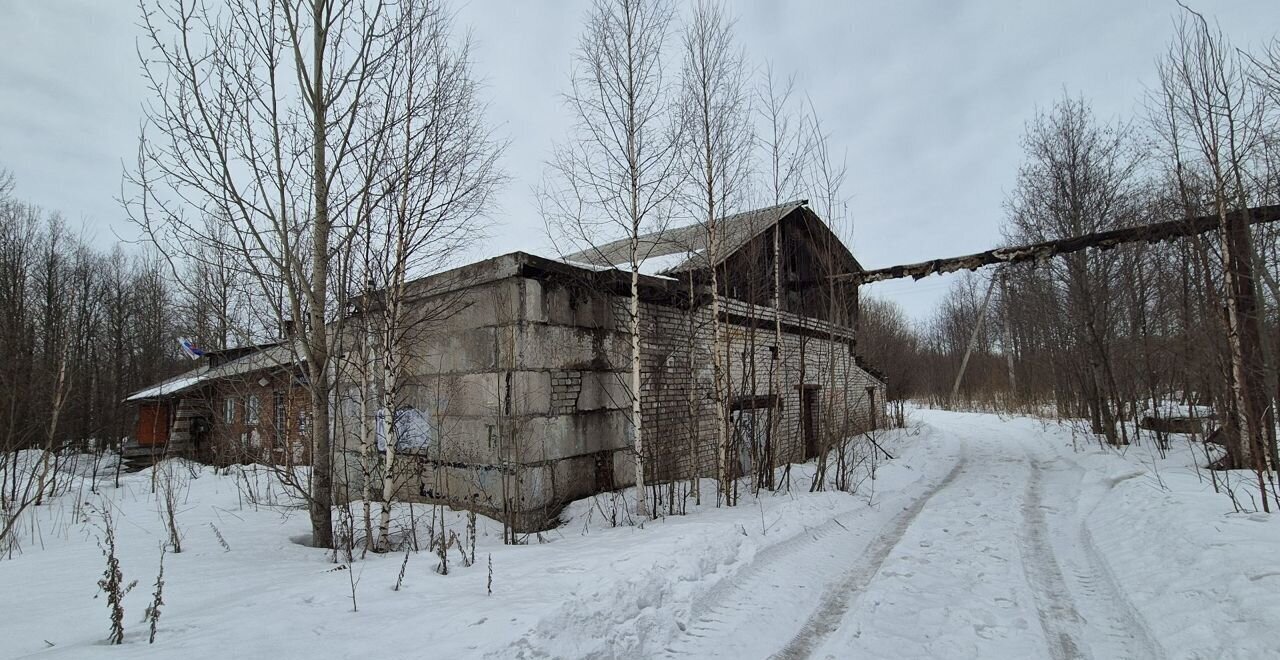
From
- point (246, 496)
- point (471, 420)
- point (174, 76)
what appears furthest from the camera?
point (246, 496)

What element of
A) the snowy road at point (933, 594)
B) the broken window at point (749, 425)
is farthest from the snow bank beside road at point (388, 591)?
the broken window at point (749, 425)

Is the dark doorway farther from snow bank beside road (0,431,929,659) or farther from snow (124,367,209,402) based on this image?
snow (124,367,209,402)

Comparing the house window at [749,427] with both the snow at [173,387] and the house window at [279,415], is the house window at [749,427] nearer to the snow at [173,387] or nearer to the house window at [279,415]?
the house window at [279,415]

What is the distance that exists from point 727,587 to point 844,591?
0.93 meters

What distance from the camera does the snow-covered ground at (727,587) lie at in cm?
301

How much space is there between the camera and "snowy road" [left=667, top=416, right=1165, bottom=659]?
3.28 metres

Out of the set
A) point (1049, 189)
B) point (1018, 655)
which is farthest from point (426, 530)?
point (1049, 189)

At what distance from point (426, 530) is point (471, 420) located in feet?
4.33

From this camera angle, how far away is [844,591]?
4.20 meters

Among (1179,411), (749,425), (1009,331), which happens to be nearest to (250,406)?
(749,425)

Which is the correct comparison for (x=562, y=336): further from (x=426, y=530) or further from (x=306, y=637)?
(x=306, y=637)

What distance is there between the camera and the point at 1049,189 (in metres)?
13.6

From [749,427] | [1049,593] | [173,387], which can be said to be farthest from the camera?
[173,387]

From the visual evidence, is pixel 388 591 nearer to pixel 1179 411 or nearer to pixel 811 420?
pixel 811 420
